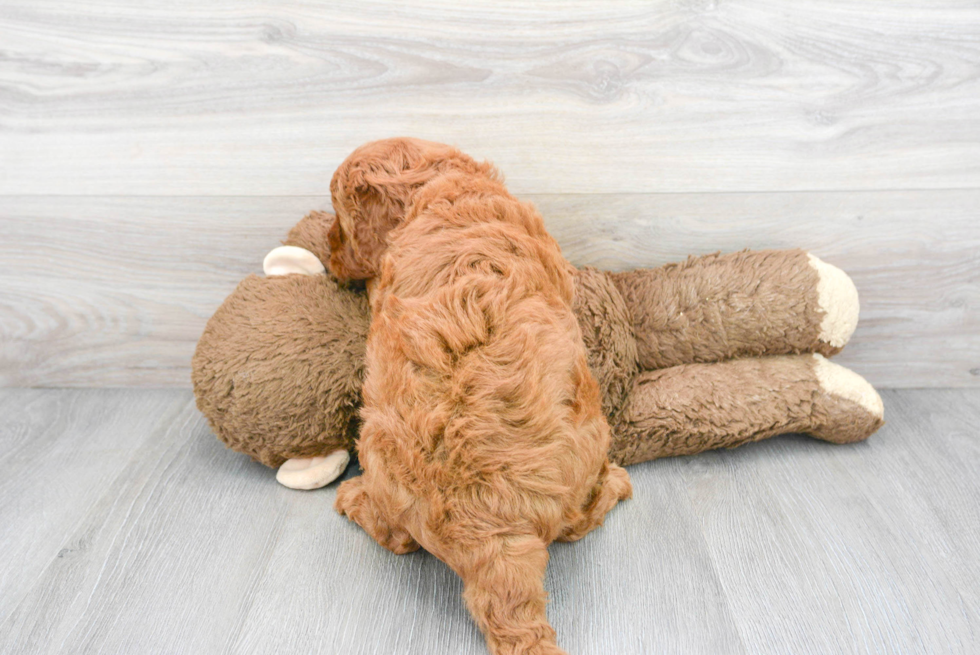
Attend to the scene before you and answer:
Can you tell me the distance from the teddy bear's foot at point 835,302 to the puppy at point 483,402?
540 millimetres

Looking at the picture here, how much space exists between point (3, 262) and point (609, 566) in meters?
1.29

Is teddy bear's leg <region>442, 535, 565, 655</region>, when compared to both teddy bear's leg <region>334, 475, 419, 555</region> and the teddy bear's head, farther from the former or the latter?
the teddy bear's head

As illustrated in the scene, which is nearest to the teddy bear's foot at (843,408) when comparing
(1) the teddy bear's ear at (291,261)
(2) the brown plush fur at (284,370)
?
(2) the brown plush fur at (284,370)

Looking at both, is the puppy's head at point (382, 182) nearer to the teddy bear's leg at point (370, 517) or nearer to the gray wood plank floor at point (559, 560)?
the teddy bear's leg at point (370, 517)

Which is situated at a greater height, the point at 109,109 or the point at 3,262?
the point at 109,109

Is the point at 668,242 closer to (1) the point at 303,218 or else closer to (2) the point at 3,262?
(1) the point at 303,218

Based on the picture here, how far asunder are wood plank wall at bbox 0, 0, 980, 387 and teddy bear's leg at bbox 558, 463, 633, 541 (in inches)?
16.5

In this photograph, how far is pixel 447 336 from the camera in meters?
0.75

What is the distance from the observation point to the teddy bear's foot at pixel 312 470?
1.06 m

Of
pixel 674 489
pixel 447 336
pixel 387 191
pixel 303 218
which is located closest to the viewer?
pixel 447 336

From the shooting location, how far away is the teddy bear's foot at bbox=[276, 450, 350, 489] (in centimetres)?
106

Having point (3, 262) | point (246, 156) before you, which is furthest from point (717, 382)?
point (3, 262)

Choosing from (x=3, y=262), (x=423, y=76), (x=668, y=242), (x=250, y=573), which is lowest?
(x=250, y=573)

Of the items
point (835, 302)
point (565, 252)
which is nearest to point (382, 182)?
point (565, 252)
